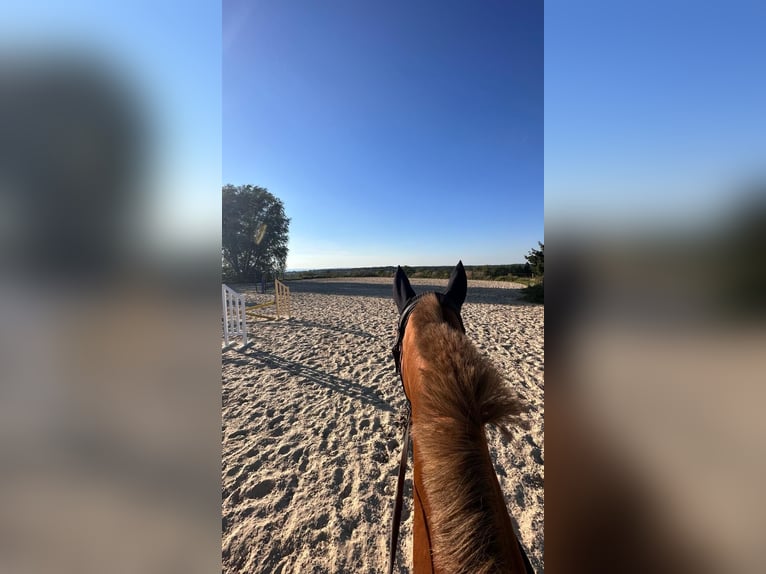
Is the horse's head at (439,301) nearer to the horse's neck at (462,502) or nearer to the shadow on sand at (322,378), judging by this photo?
the horse's neck at (462,502)

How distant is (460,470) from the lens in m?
0.64

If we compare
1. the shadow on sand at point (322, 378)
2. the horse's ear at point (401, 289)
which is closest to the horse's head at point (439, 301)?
the horse's ear at point (401, 289)

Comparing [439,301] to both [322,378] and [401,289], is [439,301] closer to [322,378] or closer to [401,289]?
[401,289]
